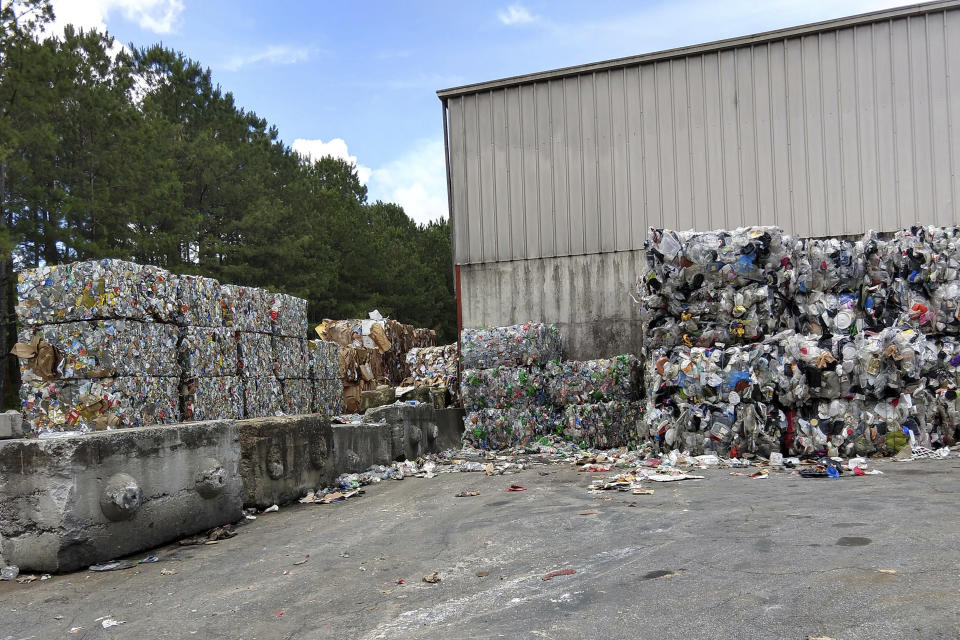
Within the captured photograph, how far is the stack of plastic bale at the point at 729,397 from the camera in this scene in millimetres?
8062

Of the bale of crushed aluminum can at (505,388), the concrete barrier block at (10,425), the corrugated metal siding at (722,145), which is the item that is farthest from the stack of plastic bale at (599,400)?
the concrete barrier block at (10,425)

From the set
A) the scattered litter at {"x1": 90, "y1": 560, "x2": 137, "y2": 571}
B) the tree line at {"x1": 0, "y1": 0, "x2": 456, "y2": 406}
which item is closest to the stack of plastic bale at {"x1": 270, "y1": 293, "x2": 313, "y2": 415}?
the scattered litter at {"x1": 90, "y1": 560, "x2": 137, "y2": 571}

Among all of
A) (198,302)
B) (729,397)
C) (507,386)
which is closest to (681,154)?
(507,386)

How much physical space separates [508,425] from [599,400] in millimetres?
1387

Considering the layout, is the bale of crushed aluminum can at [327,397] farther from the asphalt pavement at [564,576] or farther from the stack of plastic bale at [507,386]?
the asphalt pavement at [564,576]

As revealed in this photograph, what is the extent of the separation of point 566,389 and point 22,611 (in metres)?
7.63

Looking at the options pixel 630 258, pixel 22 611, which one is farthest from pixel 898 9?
pixel 22 611

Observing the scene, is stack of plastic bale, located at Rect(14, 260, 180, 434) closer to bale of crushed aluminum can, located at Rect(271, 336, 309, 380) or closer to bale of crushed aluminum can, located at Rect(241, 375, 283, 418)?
bale of crushed aluminum can, located at Rect(241, 375, 283, 418)

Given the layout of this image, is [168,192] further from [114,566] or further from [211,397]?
[114,566]

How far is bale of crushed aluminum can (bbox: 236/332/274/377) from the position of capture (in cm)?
786

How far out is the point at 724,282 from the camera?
8539 millimetres

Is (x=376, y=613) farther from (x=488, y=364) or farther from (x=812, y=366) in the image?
(x=488, y=364)

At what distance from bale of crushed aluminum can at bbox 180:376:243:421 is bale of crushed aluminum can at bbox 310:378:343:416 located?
87.5 inches

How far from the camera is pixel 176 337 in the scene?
6.91 meters
